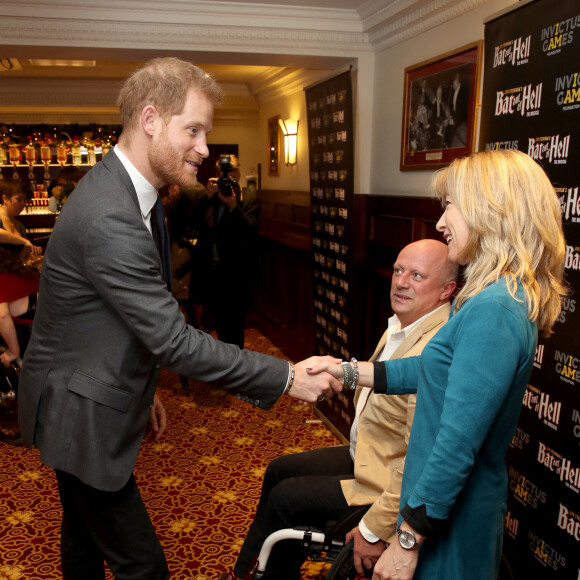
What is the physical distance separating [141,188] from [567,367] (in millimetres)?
1562

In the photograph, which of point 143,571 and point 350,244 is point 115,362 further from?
point 350,244

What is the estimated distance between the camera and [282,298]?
6133mm

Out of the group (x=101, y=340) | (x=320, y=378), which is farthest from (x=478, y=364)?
(x=101, y=340)

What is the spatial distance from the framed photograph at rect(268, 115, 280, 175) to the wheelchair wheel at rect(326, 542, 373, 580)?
17.5 feet

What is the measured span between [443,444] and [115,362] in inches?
35.6

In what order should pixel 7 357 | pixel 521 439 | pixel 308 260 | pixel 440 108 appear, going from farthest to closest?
pixel 308 260 → pixel 7 357 → pixel 440 108 → pixel 521 439

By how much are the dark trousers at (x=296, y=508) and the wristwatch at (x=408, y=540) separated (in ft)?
2.18

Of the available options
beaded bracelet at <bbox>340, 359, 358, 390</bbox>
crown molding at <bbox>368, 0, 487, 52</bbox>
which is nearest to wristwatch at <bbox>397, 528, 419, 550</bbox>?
beaded bracelet at <bbox>340, 359, 358, 390</bbox>

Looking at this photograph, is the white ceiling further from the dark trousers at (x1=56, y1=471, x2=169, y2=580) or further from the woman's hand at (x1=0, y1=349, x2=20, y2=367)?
the dark trousers at (x1=56, y1=471, x2=169, y2=580)

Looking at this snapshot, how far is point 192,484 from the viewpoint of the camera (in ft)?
11.3

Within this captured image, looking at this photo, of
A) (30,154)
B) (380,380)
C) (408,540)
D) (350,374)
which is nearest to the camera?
(408,540)

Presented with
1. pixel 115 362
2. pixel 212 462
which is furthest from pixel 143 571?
pixel 212 462

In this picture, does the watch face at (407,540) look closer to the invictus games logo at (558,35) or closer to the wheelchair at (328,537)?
the wheelchair at (328,537)

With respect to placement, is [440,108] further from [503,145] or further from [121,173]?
[121,173]
